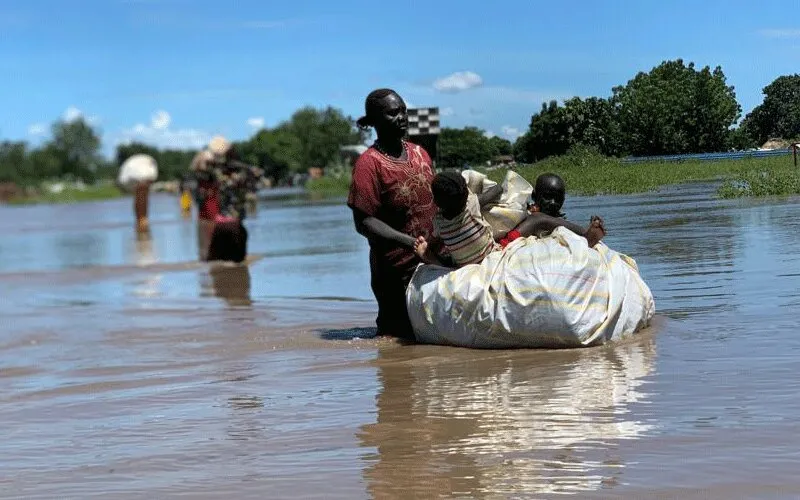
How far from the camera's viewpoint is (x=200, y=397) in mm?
5418

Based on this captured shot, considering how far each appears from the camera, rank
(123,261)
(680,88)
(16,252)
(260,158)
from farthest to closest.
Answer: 1. (260,158)
2. (16,252)
3. (123,261)
4. (680,88)

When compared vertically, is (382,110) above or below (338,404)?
above

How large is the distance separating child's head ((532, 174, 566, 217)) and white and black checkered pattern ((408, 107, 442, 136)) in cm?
145

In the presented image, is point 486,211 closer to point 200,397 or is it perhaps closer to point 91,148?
point 200,397

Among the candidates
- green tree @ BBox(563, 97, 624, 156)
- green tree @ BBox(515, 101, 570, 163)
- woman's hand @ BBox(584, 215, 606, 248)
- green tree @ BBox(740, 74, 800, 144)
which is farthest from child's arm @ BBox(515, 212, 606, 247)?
green tree @ BBox(740, 74, 800, 144)

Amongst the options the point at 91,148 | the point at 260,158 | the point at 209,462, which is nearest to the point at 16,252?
the point at 260,158

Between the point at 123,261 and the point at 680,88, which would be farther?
the point at 123,261

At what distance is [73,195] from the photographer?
9775 centimetres

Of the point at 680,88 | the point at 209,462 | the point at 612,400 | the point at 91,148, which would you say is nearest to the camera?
the point at 209,462

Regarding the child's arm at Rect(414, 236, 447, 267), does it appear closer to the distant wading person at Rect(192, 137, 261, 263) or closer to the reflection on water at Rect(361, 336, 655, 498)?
the reflection on water at Rect(361, 336, 655, 498)

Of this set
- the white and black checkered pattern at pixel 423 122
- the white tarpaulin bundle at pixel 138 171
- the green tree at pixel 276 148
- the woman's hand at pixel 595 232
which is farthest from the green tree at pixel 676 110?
the green tree at pixel 276 148

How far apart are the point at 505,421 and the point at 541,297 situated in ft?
4.87

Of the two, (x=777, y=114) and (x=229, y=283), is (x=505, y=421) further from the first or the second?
(x=229, y=283)

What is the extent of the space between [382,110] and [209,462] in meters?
2.80
